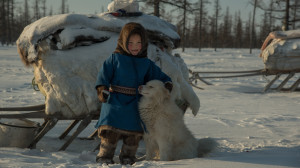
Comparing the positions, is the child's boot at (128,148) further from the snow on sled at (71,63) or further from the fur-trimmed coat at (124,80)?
the snow on sled at (71,63)

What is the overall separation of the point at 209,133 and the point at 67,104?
2535 mm

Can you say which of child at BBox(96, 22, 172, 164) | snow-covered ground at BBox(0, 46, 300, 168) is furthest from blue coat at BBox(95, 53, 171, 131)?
snow-covered ground at BBox(0, 46, 300, 168)

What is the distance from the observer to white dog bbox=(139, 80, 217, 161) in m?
3.13

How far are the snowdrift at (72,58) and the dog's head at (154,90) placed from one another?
2.61 ft

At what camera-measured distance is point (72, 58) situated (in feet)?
13.3

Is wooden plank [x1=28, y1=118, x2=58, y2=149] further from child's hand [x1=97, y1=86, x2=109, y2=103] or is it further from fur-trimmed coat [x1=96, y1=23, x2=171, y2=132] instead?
child's hand [x1=97, y1=86, x2=109, y2=103]

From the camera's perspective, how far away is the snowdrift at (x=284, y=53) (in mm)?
10031

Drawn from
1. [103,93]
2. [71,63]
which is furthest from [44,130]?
[103,93]

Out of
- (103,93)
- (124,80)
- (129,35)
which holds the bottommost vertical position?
(103,93)

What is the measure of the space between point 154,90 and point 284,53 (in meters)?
8.36

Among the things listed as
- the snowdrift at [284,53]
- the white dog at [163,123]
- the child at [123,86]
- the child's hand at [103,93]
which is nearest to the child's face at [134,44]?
the child at [123,86]

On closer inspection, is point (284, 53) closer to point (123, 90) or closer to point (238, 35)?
point (123, 90)

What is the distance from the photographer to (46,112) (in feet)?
13.0

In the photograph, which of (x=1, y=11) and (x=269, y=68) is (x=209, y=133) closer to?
(x=269, y=68)
